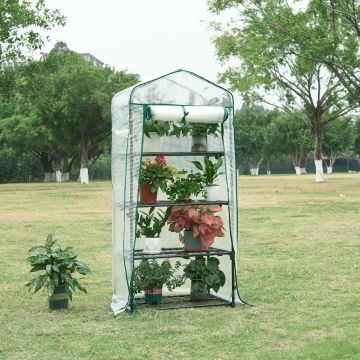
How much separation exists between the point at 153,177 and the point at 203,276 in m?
1.38

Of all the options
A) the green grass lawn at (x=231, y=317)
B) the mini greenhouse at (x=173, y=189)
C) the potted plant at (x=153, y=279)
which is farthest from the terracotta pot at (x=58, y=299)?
the potted plant at (x=153, y=279)

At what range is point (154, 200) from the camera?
27.3 feet

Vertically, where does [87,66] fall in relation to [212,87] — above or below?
above

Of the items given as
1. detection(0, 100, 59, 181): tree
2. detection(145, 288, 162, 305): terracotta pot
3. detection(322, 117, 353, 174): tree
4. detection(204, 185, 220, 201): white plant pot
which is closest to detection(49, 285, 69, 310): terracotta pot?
detection(145, 288, 162, 305): terracotta pot

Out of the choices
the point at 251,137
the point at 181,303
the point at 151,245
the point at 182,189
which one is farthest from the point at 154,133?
the point at 251,137

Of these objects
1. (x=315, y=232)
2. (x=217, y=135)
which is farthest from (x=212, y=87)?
(x=315, y=232)

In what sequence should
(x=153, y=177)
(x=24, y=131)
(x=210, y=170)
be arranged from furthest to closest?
(x=24, y=131) < (x=210, y=170) < (x=153, y=177)

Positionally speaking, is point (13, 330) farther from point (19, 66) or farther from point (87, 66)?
point (87, 66)

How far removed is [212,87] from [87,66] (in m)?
45.1

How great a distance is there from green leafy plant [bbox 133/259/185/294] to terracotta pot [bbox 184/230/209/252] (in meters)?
0.32

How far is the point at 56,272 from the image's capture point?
26.8ft

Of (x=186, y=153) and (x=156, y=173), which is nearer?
(x=156, y=173)

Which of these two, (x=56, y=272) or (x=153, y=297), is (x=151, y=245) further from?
(x=56, y=272)

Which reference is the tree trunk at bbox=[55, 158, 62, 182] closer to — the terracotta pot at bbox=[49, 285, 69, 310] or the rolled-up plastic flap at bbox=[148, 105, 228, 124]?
the terracotta pot at bbox=[49, 285, 69, 310]
